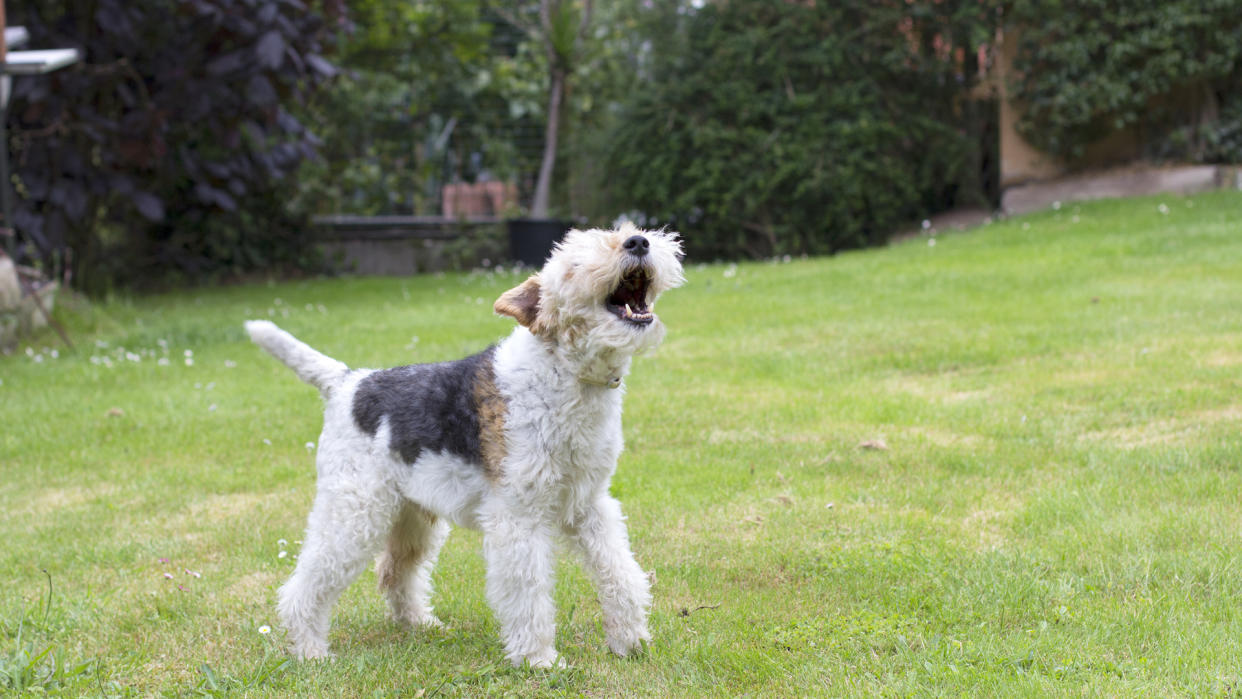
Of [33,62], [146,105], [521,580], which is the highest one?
[33,62]

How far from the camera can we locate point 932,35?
556 inches

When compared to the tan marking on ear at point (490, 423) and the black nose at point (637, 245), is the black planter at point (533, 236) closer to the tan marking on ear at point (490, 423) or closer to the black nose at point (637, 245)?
the tan marking on ear at point (490, 423)

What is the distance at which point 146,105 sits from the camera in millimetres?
11867

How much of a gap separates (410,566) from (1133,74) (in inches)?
462

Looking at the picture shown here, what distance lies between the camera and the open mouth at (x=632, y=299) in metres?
3.10

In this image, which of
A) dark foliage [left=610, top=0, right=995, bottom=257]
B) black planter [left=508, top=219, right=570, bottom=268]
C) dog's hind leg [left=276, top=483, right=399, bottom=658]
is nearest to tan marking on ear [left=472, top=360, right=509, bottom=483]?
dog's hind leg [left=276, top=483, right=399, bottom=658]

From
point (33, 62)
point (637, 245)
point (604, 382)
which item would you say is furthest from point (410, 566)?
point (33, 62)

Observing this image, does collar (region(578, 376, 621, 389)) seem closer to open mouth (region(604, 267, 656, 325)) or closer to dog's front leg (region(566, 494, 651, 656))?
open mouth (region(604, 267, 656, 325))

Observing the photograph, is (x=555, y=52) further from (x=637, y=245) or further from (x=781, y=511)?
(x=637, y=245)

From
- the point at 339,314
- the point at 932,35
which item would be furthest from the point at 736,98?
the point at 339,314

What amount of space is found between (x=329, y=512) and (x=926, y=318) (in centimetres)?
626

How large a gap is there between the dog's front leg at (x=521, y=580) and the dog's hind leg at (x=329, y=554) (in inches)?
14.2

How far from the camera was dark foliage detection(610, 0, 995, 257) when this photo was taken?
45.2 ft

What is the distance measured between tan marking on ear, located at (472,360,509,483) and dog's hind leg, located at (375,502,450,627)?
0.52 meters
